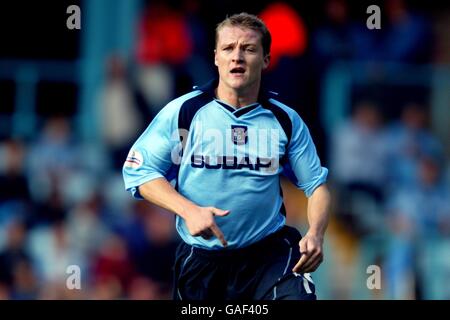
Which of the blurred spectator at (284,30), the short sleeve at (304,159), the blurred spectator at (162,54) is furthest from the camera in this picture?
the blurred spectator at (162,54)

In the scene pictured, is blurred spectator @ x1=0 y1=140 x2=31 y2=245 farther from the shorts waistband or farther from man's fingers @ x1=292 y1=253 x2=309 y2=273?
man's fingers @ x1=292 y1=253 x2=309 y2=273

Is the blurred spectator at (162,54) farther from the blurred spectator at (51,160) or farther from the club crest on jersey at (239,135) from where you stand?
the club crest on jersey at (239,135)

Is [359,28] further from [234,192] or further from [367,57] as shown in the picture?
[234,192]

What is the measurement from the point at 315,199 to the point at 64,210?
6.73 meters

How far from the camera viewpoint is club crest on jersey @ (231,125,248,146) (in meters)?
8.01

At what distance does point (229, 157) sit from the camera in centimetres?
795

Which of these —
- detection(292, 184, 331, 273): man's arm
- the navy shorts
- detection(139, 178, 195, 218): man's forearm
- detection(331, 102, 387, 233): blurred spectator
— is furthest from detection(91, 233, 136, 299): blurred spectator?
detection(292, 184, 331, 273): man's arm

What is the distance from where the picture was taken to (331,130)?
47.8ft

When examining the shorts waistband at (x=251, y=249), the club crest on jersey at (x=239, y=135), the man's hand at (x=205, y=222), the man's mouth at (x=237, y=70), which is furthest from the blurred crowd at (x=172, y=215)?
the man's hand at (x=205, y=222)

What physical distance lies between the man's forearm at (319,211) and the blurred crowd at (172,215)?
5.34 meters

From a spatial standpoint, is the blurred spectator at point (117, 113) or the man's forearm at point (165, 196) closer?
the man's forearm at point (165, 196)

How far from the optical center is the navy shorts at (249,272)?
789 centimetres

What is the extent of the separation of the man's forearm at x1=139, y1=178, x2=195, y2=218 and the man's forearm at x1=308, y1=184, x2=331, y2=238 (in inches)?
30.3

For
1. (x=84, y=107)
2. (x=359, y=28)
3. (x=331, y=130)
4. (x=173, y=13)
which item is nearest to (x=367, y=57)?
(x=359, y=28)
